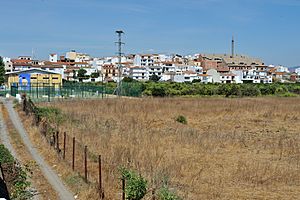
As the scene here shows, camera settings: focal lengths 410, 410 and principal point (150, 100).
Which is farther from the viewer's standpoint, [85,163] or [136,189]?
[85,163]

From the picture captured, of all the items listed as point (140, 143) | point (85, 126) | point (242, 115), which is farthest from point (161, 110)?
point (140, 143)

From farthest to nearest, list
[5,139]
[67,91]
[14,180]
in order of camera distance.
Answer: [67,91]
[5,139]
[14,180]

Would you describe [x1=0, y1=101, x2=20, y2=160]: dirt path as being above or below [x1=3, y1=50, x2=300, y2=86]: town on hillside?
below

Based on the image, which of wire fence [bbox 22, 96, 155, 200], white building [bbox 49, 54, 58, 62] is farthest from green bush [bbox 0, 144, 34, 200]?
white building [bbox 49, 54, 58, 62]

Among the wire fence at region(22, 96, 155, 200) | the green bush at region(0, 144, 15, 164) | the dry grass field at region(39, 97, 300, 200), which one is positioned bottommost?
the dry grass field at region(39, 97, 300, 200)

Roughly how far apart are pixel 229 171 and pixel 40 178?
228 inches

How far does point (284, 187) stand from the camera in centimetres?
1117

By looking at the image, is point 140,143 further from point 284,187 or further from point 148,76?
point 148,76

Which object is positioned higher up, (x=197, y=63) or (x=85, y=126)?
(x=197, y=63)

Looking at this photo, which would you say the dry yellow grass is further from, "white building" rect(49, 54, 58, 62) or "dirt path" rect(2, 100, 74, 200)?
"white building" rect(49, 54, 58, 62)

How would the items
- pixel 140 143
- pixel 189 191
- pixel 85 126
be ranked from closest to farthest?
1. pixel 189 191
2. pixel 140 143
3. pixel 85 126

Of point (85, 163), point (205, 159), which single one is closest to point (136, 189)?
point (85, 163)

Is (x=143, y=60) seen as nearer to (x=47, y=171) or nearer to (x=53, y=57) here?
(x=53, y=57)

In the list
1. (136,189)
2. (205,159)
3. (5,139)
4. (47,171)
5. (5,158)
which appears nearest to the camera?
(136,189)
